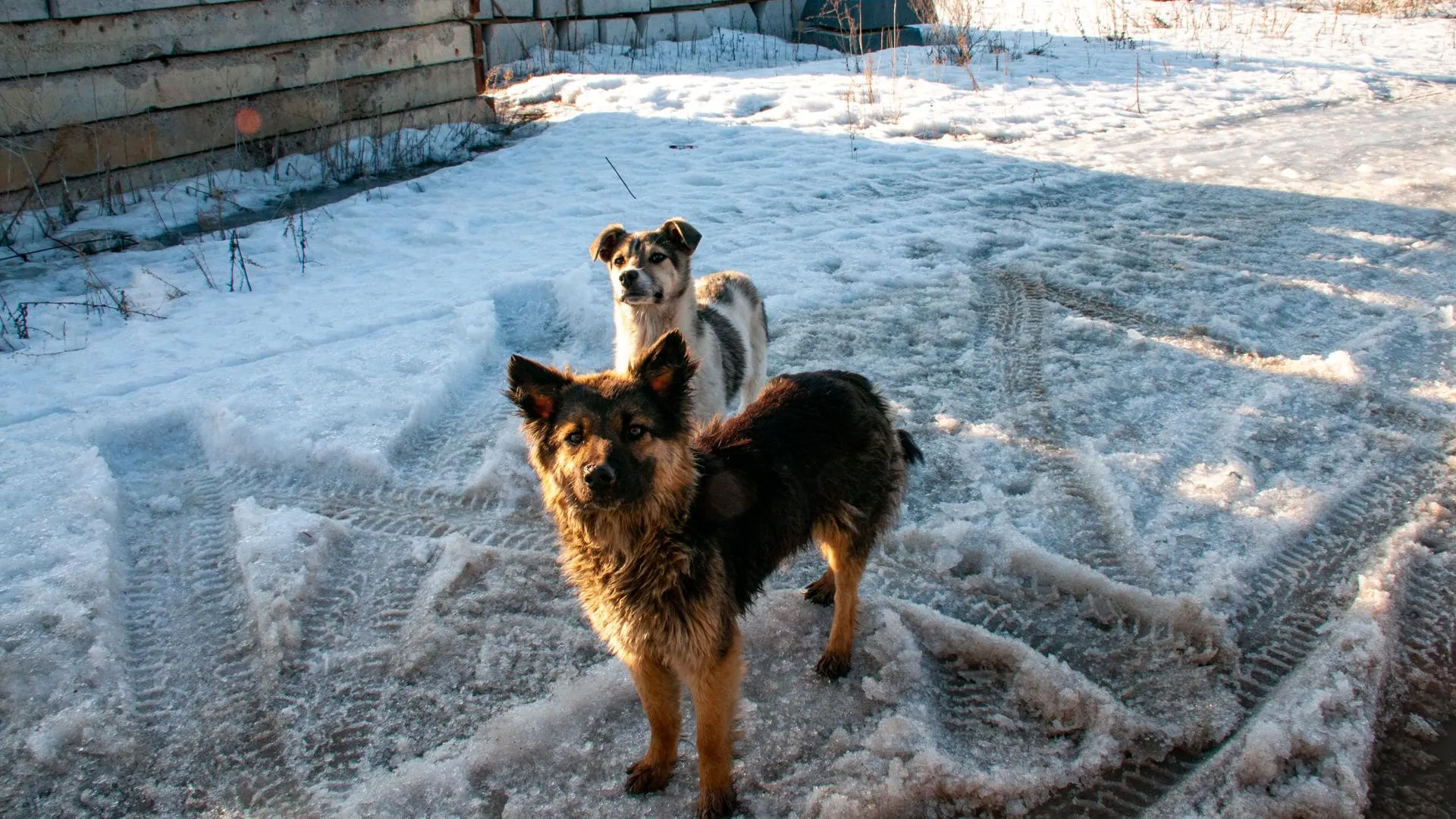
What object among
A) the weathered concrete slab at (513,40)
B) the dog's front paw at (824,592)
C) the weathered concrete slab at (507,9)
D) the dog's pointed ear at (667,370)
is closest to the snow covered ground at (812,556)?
the dog's front paw at (824,592)

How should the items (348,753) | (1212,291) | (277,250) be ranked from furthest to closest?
(277,250)
(1212,291)
(348,753)

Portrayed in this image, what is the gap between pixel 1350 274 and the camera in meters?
7.16

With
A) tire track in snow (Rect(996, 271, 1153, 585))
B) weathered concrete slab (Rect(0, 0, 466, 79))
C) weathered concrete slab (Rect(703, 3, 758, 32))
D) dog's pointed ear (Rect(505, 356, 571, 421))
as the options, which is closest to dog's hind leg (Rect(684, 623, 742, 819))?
dog's pointed ear (Rect(505, 356, 571, 421))

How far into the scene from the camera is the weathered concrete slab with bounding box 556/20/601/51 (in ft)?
51.8

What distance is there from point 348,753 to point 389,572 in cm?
103

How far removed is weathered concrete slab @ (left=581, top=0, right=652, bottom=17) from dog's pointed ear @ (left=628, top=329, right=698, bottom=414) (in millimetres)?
14415

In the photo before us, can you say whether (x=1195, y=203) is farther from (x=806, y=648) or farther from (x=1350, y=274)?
(x=806, y=648)

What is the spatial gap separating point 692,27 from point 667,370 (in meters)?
15.6

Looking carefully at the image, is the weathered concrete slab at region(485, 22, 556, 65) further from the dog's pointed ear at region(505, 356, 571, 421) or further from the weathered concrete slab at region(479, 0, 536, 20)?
the dog's pointed ear at region(505, 356, 571, 421)

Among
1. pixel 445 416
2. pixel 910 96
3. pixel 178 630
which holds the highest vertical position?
pixel 910 96

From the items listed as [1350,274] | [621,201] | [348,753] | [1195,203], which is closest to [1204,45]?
[1195,203]

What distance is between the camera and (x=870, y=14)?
1694 cm

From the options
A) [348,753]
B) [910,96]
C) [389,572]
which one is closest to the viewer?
[348,753]

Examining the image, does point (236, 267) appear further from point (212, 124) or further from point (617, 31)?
point (617, 31)
